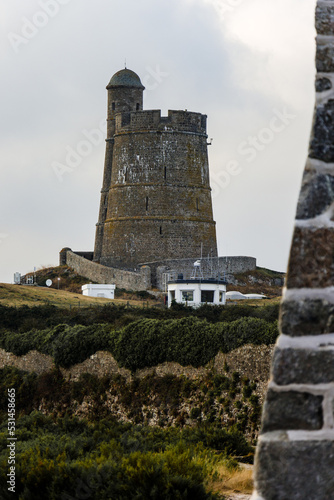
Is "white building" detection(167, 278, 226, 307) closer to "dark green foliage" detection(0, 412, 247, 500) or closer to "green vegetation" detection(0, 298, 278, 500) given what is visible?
"green vegetation" detection(0, 298, 278, 500)

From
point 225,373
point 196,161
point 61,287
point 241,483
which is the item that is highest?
point 196,161

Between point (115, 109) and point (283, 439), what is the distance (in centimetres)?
6205

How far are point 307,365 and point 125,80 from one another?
61576mm

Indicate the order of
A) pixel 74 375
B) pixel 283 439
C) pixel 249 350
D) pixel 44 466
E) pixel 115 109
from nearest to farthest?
pixel 283 439 → pixel 44 466 → pixel 249 350 → pixel 74 375 → pixel 115 109

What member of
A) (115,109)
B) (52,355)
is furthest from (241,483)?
(115,109)

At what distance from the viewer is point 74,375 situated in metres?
20.5

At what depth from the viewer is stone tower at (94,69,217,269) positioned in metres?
60.2

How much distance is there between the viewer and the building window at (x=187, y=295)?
42250mm

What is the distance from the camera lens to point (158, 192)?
60688mm

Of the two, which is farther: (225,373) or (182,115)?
(182,115)

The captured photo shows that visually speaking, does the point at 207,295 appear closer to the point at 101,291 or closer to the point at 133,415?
the point at 101,291

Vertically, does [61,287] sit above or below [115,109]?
below

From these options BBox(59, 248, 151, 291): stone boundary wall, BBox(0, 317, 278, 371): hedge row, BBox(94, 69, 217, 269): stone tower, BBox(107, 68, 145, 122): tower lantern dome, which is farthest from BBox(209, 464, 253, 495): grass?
BBox(107, 68, 145, 122): tower lantern dome

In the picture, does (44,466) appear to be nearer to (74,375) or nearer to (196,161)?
(74,375)
